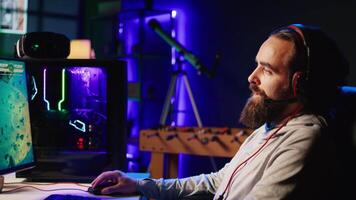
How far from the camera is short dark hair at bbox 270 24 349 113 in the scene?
1.28m

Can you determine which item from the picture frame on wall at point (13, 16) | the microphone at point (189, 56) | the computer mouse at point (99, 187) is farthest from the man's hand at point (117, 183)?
the picture frame on wall at point (13, 16)

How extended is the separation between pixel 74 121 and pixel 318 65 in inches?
41.0

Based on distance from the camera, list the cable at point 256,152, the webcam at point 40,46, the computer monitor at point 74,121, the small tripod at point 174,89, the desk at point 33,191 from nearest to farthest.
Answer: the cable at point 256,152
the desk at point 33,191
the computer monitor at point 74,121
the webcam at point 40,46
the small tripod at point 174,89

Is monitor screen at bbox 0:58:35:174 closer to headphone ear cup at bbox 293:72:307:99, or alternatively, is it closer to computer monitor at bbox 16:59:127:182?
computer monitor at bbox 16:59:127:182

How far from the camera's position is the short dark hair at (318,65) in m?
1.28

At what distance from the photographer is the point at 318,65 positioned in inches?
50.4

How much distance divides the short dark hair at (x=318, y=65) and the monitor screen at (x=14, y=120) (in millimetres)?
961

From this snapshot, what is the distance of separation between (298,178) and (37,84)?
1164 millimetres

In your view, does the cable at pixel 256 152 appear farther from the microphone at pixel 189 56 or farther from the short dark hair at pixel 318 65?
the microphone at pixel 189 56

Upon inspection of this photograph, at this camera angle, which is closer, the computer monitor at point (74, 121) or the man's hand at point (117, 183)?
the man's hand at point (117, 183)

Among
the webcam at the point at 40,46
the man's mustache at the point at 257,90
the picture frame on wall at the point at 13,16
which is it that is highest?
the picture frame on wall at the point at 13,16

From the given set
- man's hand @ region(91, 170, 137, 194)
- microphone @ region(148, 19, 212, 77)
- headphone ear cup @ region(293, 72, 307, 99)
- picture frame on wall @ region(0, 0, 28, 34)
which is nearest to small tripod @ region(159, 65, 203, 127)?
microphone @ region(148, 19, 212, 77)

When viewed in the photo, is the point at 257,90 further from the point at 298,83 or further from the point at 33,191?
the point at 33,191

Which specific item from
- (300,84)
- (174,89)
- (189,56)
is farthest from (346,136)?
(174,89)
